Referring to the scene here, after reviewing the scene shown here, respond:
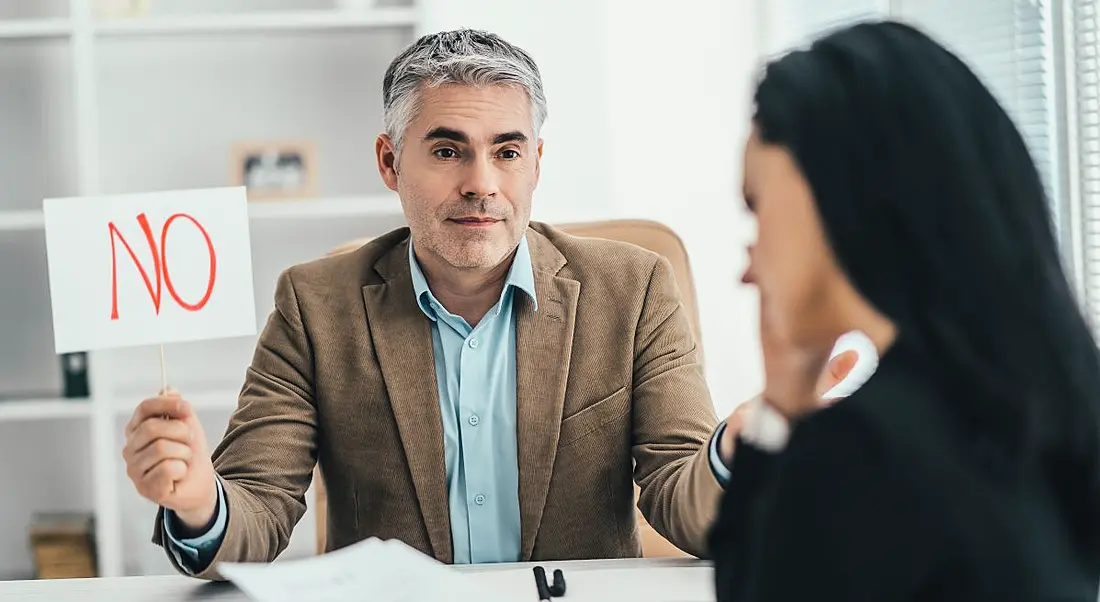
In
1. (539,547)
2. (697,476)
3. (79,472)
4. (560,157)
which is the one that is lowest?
(79,472)

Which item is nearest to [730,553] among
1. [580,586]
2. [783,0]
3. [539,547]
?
[580,586]

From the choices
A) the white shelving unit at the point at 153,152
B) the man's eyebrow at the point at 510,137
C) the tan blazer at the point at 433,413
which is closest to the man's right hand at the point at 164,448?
the tan blazer at the point at 433,413

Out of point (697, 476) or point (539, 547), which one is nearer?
point (697, 476)

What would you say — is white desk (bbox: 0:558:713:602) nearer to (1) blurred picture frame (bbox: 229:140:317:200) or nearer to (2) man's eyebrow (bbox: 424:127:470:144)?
(2) man's eyebrow (bbox: 424:127:470:144)

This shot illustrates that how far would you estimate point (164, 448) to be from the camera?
3.72 feet

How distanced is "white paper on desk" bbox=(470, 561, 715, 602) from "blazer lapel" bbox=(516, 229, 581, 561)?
290 mm

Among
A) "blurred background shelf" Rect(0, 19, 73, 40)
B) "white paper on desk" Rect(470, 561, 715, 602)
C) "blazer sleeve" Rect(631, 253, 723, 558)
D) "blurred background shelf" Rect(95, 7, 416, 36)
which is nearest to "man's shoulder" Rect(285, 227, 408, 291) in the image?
"blazer sleeve" Rect(631, 253, 723, 558)

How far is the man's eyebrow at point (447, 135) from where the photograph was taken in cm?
155

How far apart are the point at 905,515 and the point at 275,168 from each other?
260 cm

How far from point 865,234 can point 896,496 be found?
0.46 feet

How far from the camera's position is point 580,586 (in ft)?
3.75

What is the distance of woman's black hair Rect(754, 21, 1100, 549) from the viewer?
1.96 feet

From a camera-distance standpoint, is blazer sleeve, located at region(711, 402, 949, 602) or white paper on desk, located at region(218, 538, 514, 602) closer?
blazer sleeve, located at region(711, 402, 949, 602)

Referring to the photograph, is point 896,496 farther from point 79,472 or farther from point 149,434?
point 79,472
